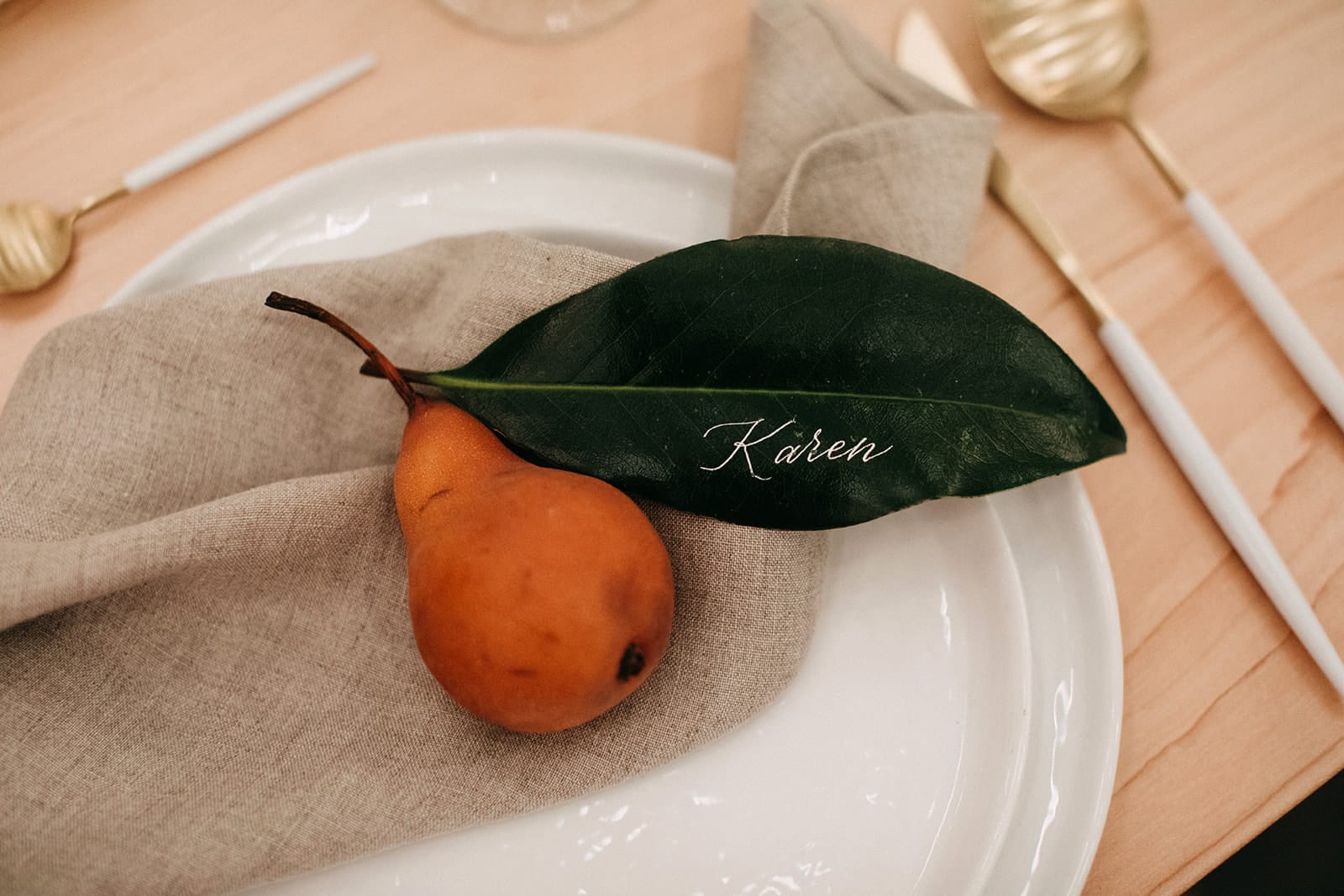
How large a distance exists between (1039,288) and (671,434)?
0.73 feet

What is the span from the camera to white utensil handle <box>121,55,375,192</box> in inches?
16.7

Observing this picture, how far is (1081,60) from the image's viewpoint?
0.43 meters

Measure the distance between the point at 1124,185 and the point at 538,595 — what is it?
1.25ft

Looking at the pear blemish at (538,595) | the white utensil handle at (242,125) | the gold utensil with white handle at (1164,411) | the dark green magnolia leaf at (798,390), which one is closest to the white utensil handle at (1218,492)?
the gold utensil with white handle at (1164,411)

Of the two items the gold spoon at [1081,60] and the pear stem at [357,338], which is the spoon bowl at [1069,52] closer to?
the gold spoon at [1081,60]

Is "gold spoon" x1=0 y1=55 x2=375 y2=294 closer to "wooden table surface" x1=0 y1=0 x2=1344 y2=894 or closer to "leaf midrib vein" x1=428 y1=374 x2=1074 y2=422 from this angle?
"wooden table surface" x1=0 y1=0 x2=1344 y2=894

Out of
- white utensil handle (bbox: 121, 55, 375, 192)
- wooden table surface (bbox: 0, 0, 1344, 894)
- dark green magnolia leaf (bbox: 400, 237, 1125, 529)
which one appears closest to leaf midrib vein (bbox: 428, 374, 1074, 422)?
dark green magnolia leaf (bbox: 400, 237, 1125, 529)

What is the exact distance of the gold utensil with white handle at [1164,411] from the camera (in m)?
0.35

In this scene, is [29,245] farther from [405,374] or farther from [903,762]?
[903,762]

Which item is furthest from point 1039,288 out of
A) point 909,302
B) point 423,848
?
point 423,848

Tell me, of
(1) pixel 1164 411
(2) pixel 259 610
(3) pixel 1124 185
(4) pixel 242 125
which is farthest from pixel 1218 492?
(4) pixel 242 125

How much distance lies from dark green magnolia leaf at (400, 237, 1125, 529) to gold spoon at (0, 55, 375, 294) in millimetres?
245

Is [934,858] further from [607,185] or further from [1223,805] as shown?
[607,185]

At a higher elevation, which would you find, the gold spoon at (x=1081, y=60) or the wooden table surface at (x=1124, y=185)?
the gold spoon at (x=1081, y=60)
